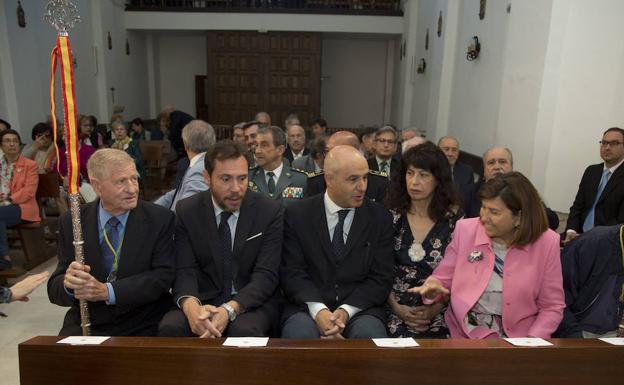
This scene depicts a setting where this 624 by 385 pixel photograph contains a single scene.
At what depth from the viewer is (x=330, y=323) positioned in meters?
2.24

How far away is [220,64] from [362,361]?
1236 centimetres

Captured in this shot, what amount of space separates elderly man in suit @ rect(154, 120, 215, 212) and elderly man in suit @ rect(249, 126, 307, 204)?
0.41 metres

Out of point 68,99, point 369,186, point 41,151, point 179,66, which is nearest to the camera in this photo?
point 68,99

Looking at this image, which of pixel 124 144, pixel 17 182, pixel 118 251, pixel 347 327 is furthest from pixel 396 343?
pixel 124 144

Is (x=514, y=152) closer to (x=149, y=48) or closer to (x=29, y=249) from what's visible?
(x=29, y=249)

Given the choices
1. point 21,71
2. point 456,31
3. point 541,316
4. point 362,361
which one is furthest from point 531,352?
point 21,71

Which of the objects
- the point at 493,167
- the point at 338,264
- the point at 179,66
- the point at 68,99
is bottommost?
the point at 338,264

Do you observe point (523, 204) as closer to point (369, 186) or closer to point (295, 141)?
point (369, 186)

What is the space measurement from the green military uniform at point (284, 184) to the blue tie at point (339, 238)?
3.61 feet

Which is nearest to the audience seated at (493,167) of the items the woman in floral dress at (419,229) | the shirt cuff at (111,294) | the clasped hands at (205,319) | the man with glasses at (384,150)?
the man with glasses at (384,150)

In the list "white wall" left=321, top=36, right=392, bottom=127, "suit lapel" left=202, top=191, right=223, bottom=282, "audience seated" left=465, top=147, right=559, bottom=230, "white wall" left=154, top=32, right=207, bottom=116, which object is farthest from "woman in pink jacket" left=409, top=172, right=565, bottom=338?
"white wall" left=154, top=32, right=207, bottom=116

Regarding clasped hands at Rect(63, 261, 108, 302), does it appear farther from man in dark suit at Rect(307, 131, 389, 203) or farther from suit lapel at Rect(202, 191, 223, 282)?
man in dark suit at Rect(307, 131, 389, 203)

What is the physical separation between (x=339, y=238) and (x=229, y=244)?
58cm

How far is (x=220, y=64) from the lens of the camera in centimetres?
1291
